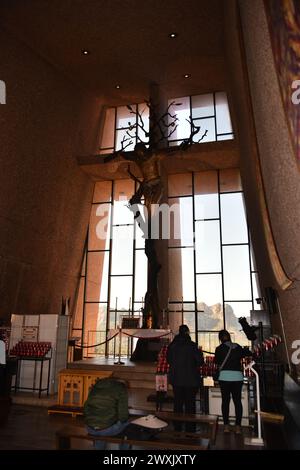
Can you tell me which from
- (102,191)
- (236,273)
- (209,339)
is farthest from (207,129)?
(209,339)

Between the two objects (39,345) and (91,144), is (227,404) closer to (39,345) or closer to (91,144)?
(39,345)

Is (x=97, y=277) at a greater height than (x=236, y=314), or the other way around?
(x=97, y=277)

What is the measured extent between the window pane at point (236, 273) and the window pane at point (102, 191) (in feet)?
15.1

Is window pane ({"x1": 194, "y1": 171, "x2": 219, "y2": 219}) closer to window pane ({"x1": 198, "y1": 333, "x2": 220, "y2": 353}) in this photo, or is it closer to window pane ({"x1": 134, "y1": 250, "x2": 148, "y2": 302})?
window pane ({"x1": 134, "y1": 250, "x2": 148, "y2": 302})

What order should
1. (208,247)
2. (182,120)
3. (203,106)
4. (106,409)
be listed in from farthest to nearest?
(182,120) → (203,106) → (208,247) → (106,409)

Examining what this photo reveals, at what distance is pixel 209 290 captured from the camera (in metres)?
11.4

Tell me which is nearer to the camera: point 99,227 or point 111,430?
point 111,430

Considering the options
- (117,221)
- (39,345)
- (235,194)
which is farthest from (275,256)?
(117,221)

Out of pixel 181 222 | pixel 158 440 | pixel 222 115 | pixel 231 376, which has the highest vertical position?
pixel 222 115

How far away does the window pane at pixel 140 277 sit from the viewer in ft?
38.9

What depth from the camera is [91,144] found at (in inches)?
492

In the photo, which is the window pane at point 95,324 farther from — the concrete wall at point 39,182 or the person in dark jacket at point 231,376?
the person in dark jacket at point 231,376

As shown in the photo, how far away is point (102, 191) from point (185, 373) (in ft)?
31.1

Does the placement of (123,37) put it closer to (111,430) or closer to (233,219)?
(233,219)
